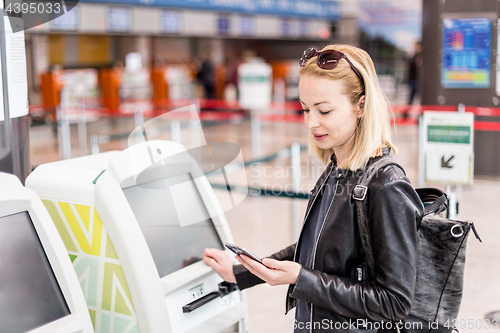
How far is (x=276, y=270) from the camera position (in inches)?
60.4

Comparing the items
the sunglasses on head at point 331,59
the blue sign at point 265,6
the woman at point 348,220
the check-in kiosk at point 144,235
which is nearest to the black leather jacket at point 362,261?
the woman at point 348,220

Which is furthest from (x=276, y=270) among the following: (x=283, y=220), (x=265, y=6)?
(x=265, y=6)

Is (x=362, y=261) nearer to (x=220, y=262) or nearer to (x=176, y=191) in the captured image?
(x=220, y=262)

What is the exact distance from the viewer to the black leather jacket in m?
1.41

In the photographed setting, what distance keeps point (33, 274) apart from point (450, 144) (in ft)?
8.85

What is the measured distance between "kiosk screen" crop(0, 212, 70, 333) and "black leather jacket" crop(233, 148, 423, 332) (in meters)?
0.67

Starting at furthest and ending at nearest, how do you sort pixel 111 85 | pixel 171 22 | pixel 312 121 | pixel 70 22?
pixel 171 22 < pixel 111 85 < pixel 70 22 < pixel 312 121

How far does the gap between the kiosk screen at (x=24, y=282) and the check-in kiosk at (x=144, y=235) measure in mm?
242

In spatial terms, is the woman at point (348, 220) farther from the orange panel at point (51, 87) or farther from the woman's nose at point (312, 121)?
the orange panel at point (51, 87)

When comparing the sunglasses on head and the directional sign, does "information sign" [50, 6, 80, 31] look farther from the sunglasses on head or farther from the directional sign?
the sunglasses on head

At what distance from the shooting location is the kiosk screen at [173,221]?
1855mm

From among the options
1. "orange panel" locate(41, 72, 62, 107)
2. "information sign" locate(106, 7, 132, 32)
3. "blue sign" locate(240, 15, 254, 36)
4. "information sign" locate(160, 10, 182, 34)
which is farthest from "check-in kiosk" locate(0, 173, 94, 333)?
"blue sign" locate(240, 15, 254, 36)

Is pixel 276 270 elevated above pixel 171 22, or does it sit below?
below

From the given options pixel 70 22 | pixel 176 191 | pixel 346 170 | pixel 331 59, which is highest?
pixel 70 22
